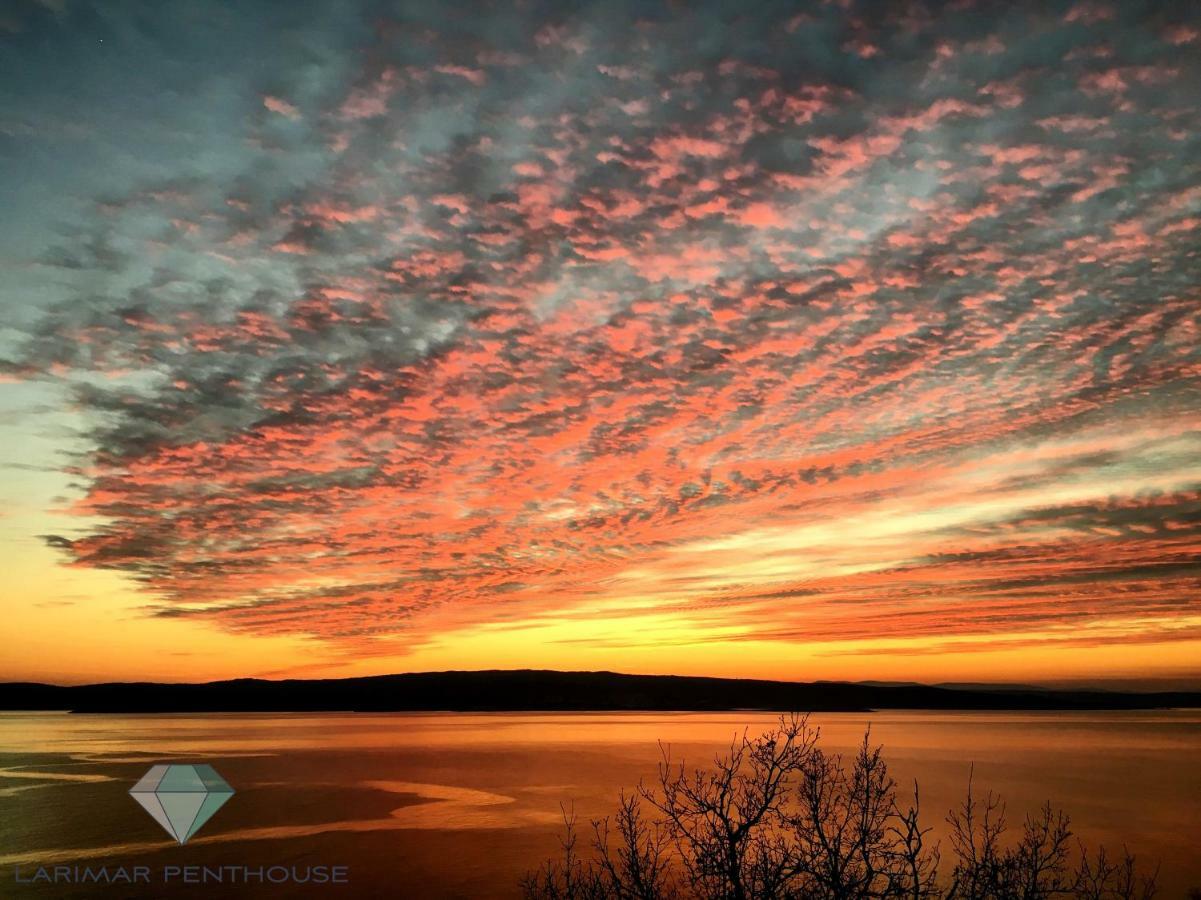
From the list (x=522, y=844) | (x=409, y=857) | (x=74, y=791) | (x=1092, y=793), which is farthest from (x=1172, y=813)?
(x=74, y=791)

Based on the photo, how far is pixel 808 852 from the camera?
52.6ft

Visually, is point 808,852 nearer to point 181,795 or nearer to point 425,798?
point 425,798

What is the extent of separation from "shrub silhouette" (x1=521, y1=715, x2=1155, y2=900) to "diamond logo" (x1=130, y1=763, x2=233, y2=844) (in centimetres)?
2438

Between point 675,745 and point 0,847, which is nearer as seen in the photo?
point 0,847

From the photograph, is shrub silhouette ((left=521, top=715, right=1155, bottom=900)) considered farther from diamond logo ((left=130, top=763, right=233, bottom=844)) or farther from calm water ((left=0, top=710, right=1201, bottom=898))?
diamond logo ((left=130, top=763, right=233, bottom=844))

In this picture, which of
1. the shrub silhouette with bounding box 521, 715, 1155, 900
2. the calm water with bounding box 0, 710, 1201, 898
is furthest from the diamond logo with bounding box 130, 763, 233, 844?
the shrub silhouette with bounding box 521, 715, 1155, 900

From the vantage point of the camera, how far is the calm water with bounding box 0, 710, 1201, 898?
40.4 meters

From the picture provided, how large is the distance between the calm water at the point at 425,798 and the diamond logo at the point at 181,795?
45.5 inches

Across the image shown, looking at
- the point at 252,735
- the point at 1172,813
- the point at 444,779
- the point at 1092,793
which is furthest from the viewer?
the point at 252,735

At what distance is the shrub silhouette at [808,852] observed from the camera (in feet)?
45.7

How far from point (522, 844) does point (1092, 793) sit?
4889 cm

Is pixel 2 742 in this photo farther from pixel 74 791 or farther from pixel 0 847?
pixel 0 847

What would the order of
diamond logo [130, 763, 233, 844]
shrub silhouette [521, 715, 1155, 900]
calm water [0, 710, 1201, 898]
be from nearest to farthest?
shrub silhouette [521, 715, 1155, 900] < calm water [0, 710, 1201, 898] < diamond logo [130, 763, 233, 844]

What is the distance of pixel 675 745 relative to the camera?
380 ft
